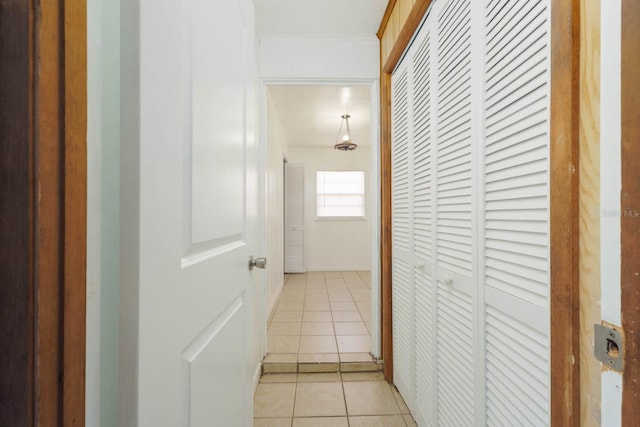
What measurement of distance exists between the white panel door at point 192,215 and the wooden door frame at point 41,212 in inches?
3.7

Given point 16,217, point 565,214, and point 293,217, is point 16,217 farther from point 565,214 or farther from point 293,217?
point 293,217

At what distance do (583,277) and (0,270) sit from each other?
2.89ft

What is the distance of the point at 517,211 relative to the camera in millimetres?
750

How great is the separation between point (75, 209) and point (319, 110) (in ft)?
11.4

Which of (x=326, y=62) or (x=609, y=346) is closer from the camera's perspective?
(x=609, y=346)

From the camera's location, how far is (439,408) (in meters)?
1.22

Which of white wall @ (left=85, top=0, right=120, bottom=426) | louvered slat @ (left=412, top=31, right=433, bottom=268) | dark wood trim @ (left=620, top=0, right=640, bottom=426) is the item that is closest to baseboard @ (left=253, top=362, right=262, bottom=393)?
louvered slat @ (left=412, top=31, right=433, bottom=268)

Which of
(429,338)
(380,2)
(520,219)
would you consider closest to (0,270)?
(520,219)

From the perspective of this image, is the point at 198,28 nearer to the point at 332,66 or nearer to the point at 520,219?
the point at 520,219

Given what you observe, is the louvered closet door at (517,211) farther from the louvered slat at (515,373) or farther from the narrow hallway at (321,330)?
the narrow hallway at (321,330)

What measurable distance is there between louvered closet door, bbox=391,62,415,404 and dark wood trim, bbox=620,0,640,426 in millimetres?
1101

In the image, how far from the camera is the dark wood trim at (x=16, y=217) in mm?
316

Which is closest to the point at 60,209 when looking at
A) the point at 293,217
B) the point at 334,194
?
the point at 293,217

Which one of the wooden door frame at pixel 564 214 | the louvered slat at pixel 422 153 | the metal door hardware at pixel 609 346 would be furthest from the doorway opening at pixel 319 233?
the metal door hardware at pixel 609 346
